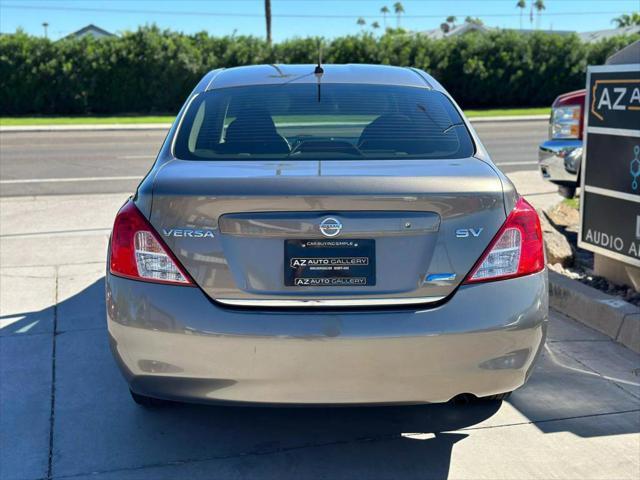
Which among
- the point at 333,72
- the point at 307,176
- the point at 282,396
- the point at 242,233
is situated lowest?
the point at 282,396

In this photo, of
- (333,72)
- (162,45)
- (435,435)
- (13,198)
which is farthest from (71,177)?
(162,45)

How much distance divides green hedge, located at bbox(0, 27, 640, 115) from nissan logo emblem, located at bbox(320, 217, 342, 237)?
30.6m

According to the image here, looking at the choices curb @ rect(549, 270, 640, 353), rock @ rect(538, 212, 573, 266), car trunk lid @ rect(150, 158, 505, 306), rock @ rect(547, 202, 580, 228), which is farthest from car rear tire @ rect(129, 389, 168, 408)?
rock @ rect(547, 202, 580, 228)

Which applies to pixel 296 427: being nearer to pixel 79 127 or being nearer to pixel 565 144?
pixel 565 144

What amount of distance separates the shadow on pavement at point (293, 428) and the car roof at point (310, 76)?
1724 millimetres

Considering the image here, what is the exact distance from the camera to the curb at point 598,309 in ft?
16.2

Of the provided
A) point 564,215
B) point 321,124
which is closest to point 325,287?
point 321,124

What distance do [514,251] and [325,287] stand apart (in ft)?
2.55

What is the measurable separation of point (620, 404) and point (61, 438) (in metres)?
2.80

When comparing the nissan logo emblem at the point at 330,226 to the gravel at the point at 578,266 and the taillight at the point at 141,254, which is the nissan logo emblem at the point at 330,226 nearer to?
the taillight at the point at 141,254

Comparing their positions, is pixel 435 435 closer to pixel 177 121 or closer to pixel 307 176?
pixel 307 176

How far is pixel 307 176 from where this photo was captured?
3.08 m

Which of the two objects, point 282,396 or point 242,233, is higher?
point 242,233

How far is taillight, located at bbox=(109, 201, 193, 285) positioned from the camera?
3047 millimetres
